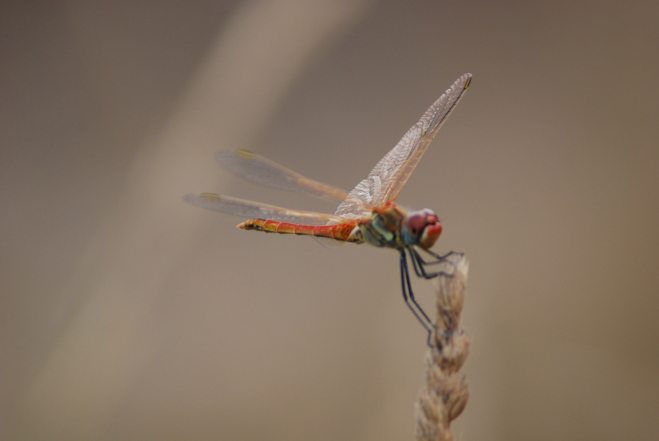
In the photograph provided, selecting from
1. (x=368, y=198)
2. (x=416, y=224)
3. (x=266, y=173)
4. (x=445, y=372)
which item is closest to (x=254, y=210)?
(x=266, y=173)

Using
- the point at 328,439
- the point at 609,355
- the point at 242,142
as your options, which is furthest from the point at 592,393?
the point at 242,142

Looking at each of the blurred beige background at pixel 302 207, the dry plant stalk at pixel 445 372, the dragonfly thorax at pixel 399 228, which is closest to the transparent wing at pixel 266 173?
the dragonfly thorax at pixel 399 228

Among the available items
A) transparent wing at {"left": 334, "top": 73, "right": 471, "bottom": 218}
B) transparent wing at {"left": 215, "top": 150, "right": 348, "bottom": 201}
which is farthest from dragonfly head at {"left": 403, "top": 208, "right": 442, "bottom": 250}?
transparent wing at {"left": 215, "top": 150, "right": 348, "bottom": 201}

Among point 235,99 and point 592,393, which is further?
point 235,99

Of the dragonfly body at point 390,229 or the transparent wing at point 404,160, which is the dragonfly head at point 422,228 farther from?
the transparent wing at point 404,160

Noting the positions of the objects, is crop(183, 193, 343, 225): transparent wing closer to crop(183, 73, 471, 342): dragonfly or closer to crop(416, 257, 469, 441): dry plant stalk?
crop(183, 73, 471, 342): dragonfly

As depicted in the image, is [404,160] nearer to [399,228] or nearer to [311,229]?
[399,228]

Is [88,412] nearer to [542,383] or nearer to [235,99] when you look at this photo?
[235,99]
